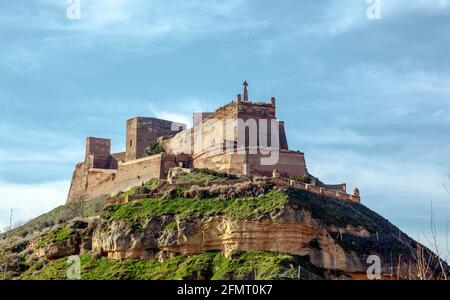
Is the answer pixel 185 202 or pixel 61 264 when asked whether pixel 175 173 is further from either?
pixel 61 264

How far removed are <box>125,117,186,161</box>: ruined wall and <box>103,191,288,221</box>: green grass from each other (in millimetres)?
12669

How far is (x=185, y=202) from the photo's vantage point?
148ft

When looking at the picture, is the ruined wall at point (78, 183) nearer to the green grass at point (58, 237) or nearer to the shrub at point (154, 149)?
the shrub at point (154, 149)

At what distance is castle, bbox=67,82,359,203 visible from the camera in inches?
1921

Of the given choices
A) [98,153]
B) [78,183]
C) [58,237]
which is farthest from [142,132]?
[58,237]

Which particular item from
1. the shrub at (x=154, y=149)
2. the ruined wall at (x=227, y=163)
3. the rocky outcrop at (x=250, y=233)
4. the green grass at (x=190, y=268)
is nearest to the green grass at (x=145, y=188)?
the rocky outcrop at (x=250, y=233)

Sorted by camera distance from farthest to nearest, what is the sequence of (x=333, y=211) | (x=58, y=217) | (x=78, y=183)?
(x=78, y=183), (x=58, y=217), (x=333, y=211)

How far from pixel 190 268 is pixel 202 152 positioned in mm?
12006

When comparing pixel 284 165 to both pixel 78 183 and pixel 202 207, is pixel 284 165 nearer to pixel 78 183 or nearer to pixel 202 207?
pixel 202 207

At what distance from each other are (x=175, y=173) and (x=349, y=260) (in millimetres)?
12563

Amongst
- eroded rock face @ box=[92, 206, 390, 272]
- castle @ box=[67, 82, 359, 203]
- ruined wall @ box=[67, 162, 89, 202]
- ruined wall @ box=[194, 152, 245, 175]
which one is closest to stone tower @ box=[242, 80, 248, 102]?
castle @ box=[67, 82, 359, 203]

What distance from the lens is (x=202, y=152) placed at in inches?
2045
